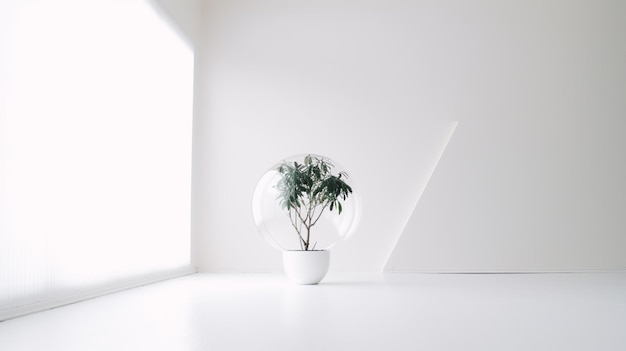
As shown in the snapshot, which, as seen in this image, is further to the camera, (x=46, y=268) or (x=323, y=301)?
(x=323, y=301)

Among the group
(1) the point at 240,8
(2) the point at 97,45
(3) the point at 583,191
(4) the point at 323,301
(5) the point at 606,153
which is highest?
(1) the point at 240,8

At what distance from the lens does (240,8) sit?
4.61 m

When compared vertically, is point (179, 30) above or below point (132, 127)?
above

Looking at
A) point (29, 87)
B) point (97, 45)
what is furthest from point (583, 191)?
point (29, 87)

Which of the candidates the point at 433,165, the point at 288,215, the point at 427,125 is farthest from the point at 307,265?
the point at 427,125

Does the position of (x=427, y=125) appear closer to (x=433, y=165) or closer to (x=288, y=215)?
(x=433, y=165)

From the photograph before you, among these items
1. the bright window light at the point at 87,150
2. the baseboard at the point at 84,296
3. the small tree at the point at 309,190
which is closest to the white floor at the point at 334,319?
the baseboard at the point at 84,296

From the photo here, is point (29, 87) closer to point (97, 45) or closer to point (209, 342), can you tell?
point (97, 45)

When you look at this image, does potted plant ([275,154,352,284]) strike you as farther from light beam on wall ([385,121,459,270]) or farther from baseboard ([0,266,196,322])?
light beam on wall ([385,121,459,270])

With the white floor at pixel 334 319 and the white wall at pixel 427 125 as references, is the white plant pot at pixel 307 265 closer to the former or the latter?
the white floor at pixel 334 319

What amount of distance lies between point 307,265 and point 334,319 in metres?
1.26

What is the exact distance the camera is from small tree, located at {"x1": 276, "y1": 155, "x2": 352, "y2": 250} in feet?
10.5

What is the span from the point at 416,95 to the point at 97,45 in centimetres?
258

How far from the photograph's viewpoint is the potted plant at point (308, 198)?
320 cm
